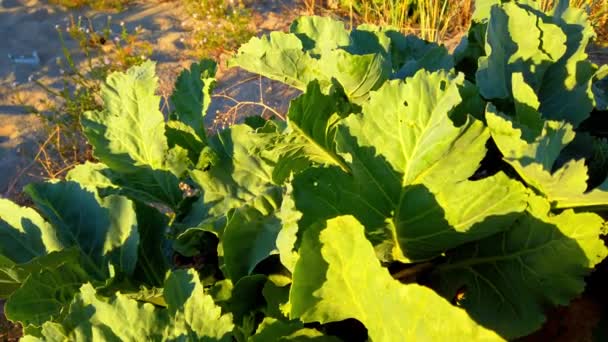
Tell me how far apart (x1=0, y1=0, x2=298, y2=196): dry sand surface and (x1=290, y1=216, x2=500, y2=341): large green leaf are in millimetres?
3042

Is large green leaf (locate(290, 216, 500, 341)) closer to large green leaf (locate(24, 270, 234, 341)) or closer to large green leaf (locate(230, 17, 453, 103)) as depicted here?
large green leaf (locate(24, 270, 234, 341))

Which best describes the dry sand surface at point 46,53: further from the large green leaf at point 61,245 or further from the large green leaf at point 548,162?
the large green leaf at point 548,162

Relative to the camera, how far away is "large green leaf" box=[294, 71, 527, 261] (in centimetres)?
96

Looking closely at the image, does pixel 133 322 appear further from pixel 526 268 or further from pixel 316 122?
pixel 526 268

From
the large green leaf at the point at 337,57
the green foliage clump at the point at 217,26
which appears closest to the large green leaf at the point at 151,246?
the large green leaf at the point at 337,57

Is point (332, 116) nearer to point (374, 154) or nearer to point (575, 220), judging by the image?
point (374, 154)

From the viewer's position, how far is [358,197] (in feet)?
3.39

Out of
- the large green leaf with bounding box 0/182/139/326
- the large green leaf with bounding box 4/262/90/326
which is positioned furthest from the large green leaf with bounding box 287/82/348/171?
the large green leaf with bounding box 4/262/90/326

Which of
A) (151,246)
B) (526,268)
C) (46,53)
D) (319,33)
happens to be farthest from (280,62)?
(46,53)

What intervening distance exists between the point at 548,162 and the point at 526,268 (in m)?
0.20

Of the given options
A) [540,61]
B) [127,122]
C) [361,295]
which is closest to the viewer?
[361,295]

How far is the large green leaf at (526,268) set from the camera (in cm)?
95

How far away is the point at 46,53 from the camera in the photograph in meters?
4.57

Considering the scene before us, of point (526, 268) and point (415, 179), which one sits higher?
point (415, 179)
